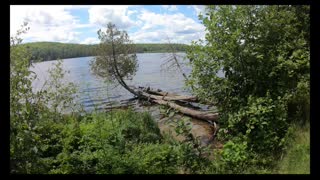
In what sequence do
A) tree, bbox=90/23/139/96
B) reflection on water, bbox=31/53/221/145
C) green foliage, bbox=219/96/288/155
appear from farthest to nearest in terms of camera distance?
tree, bbox=90/23/139/96 < reflection on water, bbox=31/53/221/145 < green foliage, bbox=219/96/288/155

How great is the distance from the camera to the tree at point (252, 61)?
5.84 meters

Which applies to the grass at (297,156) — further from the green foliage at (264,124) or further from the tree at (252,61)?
the tree at (252,61)

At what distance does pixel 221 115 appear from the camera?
6.41m

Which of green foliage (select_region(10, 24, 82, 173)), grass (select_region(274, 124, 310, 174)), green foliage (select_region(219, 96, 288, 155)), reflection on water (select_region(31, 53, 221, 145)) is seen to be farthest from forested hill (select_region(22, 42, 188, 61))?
grass (select_region(274, 124, 310, 174))

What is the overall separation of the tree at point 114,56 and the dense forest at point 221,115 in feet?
24.0

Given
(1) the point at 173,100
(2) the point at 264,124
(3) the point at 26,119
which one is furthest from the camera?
(1) the point at 173,100

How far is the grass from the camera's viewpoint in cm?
457

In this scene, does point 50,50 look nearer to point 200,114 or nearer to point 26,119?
point 26,119

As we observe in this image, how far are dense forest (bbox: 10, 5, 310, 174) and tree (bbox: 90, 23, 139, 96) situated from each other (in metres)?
7.32

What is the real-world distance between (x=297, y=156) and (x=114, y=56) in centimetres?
1048

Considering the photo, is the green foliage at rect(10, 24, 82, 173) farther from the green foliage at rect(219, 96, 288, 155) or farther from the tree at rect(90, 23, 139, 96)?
the tree at rect(90, 23, 139, 96)

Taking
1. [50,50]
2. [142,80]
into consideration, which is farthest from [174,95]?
[50,50]

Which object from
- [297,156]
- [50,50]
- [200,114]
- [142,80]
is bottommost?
[297,156]

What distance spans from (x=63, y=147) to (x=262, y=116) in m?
3.29
